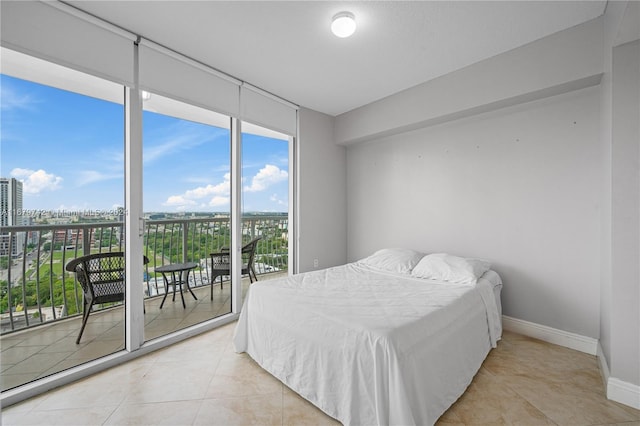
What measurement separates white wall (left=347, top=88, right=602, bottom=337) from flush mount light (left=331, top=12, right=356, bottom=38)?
1.81 meters

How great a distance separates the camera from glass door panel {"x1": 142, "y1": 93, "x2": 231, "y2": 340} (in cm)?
302

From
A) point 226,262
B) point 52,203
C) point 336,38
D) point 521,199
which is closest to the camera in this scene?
point 52,203

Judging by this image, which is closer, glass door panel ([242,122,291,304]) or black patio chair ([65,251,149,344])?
black patio chair ([65,251,149,344])

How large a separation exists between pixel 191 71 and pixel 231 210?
4.84ft

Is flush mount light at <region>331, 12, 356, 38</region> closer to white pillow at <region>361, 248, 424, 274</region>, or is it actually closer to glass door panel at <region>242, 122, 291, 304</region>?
glass door panel at <region>242, 122, 291, 304</region>

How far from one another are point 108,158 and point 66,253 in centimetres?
116

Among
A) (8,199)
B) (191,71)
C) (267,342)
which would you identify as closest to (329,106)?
(191,71)

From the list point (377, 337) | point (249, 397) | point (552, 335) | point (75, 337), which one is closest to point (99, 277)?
point (75, 337)

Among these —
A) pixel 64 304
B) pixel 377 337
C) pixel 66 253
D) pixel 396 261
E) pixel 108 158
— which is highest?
pixel 108 158

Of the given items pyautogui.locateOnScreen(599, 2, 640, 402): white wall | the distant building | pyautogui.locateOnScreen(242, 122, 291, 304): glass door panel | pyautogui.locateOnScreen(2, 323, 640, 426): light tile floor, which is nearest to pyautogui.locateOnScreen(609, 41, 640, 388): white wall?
pyautogui.locateOnScreen(599, 2, 640, 402): white wall

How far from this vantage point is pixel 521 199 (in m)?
2.73

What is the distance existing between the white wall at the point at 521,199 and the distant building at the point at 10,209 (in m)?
3.77

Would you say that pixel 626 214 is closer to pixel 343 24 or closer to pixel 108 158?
pixel 343 24

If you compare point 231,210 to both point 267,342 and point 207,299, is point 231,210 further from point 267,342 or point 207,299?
point 267,342
